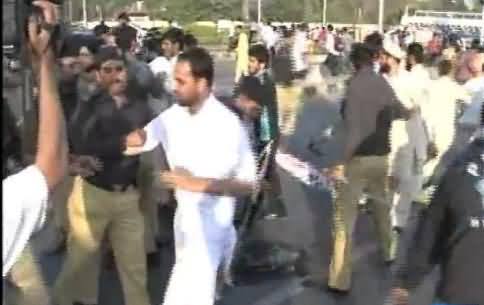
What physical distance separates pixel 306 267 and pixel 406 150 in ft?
5.35

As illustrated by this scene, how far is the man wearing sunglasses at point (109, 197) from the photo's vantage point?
18.0 feet

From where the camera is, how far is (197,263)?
4.33 metres

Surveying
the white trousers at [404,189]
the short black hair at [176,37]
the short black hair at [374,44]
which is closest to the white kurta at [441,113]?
the white trousers at [404,189]

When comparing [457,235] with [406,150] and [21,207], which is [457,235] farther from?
[406,150]

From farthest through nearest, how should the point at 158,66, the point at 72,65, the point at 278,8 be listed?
the point at 278,8, the point at 158,66, the point at 72,65

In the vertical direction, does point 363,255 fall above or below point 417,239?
below

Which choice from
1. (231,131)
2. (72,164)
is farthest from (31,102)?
(72,164)

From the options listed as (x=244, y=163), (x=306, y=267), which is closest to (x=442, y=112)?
(x=306, y=267)

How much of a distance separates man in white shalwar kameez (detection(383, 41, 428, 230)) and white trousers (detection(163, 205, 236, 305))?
3767mm

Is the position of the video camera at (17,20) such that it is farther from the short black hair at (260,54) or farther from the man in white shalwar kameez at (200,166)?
the short black hair at (260,54)

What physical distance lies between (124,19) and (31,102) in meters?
8.61

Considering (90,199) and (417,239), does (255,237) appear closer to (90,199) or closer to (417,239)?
(90,199)

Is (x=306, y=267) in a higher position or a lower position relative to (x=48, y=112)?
lower

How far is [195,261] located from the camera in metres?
4.33
